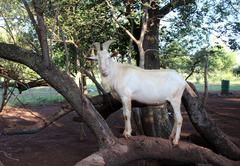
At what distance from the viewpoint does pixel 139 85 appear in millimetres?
2916

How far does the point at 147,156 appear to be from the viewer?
3229 millimetres

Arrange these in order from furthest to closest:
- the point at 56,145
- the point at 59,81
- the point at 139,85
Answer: the point at 56,145 < the point at 139,85 < the point at 59,81

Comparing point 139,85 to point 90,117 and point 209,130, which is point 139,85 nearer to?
point 90,117

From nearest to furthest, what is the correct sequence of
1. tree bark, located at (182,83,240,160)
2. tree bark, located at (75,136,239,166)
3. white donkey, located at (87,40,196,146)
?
white donkey, located at (87,40,196,146), tree bark, located at (75,136,239,166), tree bark, located at (182,83,240,160)

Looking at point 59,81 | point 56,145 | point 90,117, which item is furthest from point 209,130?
point 56,145

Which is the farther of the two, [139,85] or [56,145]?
[56,145]

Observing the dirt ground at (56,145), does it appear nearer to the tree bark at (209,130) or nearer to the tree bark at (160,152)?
the tree bark at (160,152)

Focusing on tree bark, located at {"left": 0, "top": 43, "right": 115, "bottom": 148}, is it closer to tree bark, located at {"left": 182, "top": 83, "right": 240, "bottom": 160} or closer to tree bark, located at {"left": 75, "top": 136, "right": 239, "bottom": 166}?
tree bark, located at {"left": 75, "top": 136, "right": 239, "bottom": 166}

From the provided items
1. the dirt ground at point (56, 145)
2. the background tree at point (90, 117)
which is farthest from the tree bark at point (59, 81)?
the dirt ground at point (56, 145)

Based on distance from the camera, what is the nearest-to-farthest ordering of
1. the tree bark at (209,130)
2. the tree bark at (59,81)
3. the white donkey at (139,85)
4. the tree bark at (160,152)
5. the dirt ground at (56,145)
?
the tree bark at (59,81) → the white donkey at (139,85) → the tree bark at (160,152) → the tree bark at (209,130) → the dirt ground at (56,145)

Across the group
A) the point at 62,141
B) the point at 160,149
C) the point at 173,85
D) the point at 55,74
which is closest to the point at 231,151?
the point at 160,149

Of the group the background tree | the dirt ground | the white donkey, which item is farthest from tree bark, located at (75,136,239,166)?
the dirt ground

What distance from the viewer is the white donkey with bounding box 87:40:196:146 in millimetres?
2885

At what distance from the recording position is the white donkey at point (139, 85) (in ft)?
9.46
